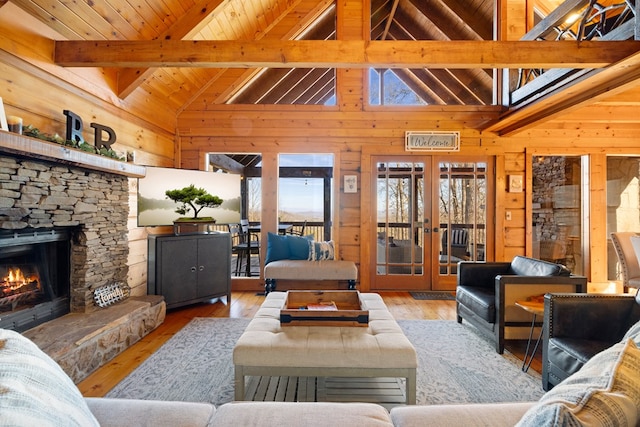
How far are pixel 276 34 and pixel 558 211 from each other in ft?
18.5

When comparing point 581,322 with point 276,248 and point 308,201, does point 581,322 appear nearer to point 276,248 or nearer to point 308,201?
point 276,248

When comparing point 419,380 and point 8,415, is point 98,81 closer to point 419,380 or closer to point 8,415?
point 8,415

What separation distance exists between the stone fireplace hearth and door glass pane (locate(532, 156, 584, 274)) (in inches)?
246

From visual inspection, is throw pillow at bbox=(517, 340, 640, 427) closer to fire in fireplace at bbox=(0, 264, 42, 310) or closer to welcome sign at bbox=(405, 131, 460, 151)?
fire in fireplace at bbox=(0, 264, 42, 310)

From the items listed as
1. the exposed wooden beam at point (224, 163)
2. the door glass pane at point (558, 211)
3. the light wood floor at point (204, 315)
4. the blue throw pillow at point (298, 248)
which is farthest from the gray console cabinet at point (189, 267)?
the door glass pane at point (558, 211)

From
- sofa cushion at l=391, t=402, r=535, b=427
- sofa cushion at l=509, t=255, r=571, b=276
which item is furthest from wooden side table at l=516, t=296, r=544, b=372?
sofa cushion at l=391, t=402, r=535, b=427

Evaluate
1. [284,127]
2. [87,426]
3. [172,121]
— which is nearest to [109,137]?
[172,121]

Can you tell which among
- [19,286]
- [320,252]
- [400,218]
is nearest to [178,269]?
[19,286]

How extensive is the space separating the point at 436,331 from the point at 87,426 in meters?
3.00

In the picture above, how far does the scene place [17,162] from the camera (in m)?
2.05

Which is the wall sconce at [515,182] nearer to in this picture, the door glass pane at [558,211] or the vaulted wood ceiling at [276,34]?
the door glass pane at [558,211]

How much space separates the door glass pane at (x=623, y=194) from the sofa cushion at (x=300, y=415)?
5832 millimetres

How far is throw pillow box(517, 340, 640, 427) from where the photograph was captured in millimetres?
636

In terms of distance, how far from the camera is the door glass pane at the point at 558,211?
16.8ft
